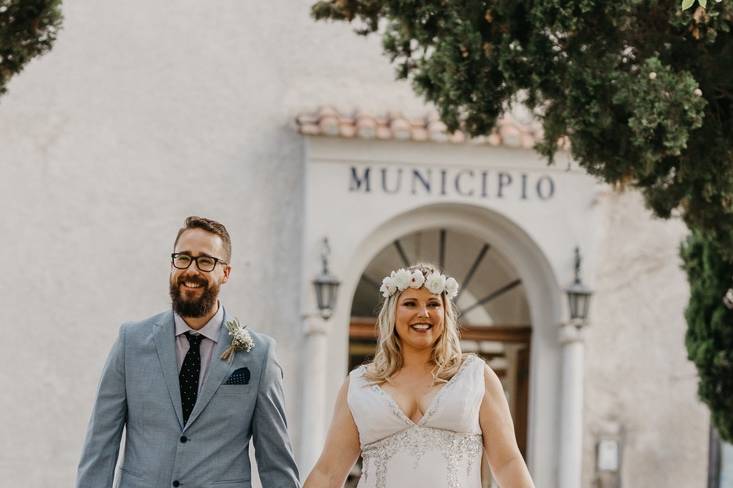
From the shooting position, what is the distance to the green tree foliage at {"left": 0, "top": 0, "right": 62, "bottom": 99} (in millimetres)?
7211

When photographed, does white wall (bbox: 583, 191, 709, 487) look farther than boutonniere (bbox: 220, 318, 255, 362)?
Yes

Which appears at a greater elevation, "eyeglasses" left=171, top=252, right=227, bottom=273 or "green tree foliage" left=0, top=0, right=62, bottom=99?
"green tree foliage" left=0, top=0, right=62, bottom=99

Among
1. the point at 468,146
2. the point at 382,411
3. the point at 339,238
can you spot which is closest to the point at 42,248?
the point at 339,238

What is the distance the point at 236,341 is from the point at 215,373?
14cm

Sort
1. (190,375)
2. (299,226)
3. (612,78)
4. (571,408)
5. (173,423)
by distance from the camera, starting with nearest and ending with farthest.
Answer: (173,423) → (190,375) → (612,78) → (571,408) → (299,226)

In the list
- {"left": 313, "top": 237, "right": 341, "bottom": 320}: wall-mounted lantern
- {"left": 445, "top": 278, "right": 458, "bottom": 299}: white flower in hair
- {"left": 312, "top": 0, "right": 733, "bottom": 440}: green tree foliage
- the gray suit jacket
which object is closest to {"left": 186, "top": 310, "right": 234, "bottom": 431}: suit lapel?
the gray suit jacket

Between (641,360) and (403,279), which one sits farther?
(641,360)

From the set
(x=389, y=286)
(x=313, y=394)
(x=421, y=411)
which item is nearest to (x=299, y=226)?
(x=313, y=394)

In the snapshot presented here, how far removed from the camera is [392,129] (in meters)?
11.5

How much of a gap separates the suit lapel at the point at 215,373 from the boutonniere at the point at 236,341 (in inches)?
0.7

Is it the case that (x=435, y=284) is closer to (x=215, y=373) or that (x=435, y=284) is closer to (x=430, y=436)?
(x=430, y=436)

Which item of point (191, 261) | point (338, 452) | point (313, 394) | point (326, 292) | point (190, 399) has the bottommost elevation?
point (338, 452)

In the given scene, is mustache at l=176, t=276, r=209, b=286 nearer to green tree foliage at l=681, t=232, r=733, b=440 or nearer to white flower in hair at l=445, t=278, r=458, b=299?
white flower in hair at l=445, t=278, r=458, b=299

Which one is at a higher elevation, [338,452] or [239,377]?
[239,377]
